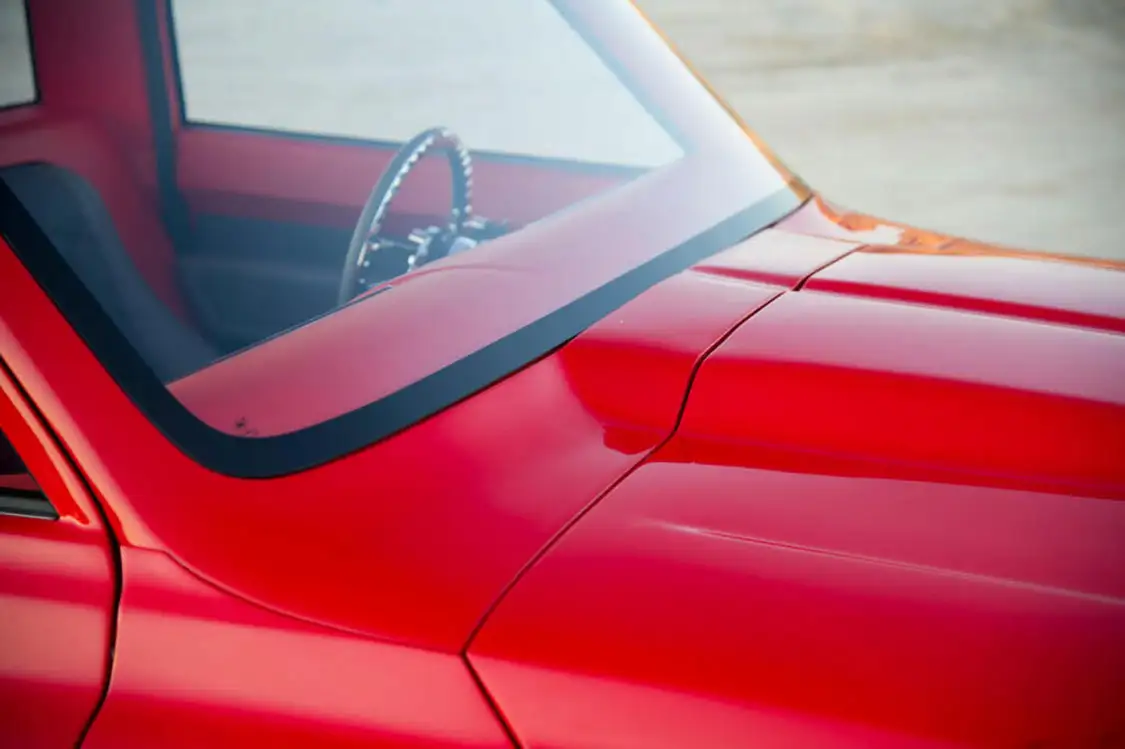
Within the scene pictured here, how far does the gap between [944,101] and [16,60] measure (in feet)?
19.8

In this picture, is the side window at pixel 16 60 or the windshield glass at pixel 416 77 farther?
the windshield glass at pixel 416 77

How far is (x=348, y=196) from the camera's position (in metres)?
2.45

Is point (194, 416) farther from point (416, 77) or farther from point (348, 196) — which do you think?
point (416, 77)

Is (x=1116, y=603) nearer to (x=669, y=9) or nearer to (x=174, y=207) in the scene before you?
(x=174, y=207)

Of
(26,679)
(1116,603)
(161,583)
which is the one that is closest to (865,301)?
(1116,603)

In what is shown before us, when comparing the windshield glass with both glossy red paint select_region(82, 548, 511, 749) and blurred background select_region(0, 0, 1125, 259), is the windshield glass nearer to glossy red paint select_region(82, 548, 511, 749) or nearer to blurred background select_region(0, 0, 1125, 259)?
glossy red paint select_region(82, 548, 511, 749)

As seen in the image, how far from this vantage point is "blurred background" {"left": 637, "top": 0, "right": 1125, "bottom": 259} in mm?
5410

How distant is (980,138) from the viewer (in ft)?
21.0

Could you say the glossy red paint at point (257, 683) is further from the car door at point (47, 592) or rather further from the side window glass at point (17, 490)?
the side window glass at point (17, 490)

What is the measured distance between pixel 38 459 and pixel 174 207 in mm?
1368

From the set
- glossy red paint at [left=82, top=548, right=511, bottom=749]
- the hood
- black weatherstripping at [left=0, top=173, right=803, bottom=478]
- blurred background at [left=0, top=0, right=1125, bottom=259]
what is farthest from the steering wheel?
blurred background at [left=0, top=0, right=1125, bottom=259]

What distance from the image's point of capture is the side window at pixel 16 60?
1.95 metres

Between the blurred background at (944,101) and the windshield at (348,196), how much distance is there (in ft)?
10.1

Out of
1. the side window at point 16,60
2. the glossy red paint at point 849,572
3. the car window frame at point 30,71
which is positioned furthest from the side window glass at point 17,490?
the car window frame at point 30,71
